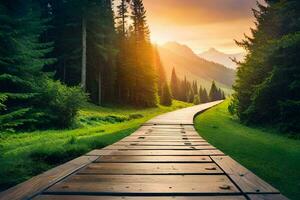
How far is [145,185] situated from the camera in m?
3.33

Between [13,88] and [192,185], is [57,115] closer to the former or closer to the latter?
[13,88]

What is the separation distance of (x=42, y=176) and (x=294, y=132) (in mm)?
14550

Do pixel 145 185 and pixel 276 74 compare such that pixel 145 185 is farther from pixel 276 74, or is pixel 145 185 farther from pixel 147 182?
pixel 276 74

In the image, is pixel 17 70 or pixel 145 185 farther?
pixel 17 70

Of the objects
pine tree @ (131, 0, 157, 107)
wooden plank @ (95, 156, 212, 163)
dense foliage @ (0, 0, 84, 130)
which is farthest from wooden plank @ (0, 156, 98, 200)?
pine tree @ (131, 0, 157, 107)

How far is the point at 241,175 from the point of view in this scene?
3678mm

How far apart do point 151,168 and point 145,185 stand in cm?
100

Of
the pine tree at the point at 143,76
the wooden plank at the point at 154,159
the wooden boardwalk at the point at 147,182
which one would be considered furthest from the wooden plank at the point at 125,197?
the pine tree at the point at 143,76

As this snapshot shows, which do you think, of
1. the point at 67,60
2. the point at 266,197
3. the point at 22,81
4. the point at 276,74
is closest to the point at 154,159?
the point at 266,197

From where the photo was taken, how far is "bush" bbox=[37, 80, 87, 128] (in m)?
20.0

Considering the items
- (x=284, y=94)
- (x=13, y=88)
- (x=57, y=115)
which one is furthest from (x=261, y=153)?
(x=13, y=88)

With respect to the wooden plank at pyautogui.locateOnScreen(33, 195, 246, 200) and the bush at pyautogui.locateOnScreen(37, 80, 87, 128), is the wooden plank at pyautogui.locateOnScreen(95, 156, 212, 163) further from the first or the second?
the bush at pyautogui.locateOnScreen(37, 80, 87, 128)

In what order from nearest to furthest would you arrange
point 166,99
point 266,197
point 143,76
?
point 266,197 → point 143,76 → point 166,99

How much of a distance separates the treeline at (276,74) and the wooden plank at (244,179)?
11675 millimetres
